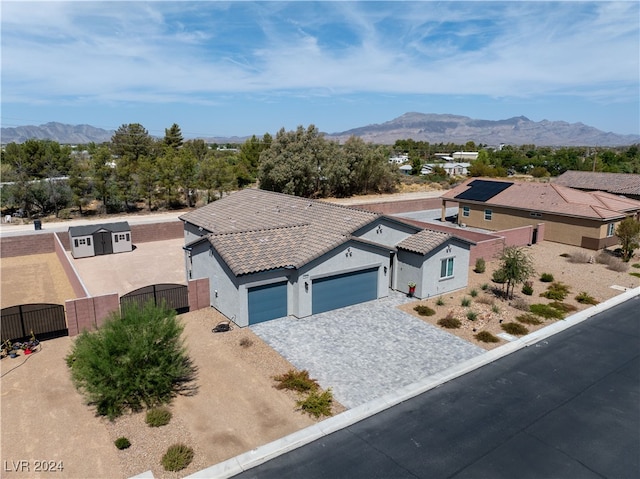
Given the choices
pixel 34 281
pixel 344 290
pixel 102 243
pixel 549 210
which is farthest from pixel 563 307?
pixel 102 243

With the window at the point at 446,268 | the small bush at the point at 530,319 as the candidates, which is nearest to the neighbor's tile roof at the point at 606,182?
the window at the point at 446,268

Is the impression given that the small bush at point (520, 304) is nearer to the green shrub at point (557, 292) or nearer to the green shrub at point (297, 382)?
the green shrub at point (557, 292)

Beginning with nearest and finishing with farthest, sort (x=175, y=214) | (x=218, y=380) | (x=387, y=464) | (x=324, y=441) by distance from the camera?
1. (x=387, y=464)
2. (x=324, y=441)
3. (x=218, y=380)
4. (x=175, y=214)

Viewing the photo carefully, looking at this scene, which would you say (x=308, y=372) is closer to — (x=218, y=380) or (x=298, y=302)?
(x=218, y=380)

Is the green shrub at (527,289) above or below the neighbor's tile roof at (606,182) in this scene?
below

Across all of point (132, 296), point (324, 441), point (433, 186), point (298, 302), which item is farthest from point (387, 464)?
point (433, 186)
